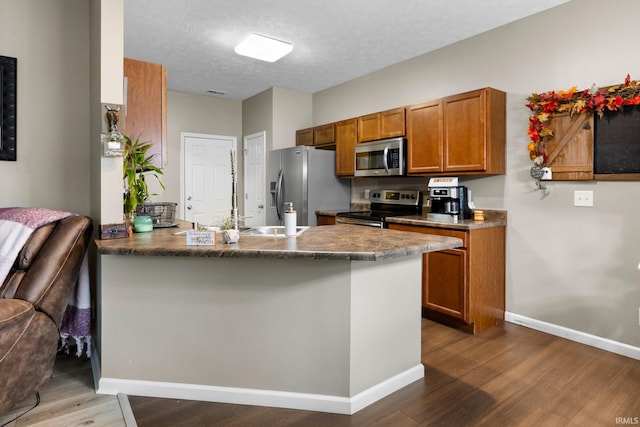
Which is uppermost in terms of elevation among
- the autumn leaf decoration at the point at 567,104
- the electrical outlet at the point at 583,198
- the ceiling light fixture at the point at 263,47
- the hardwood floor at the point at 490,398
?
the ceiling light fixture at the point at 263,47

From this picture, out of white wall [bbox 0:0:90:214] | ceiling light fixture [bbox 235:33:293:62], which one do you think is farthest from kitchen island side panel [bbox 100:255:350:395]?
ceiling light fixture [bbox 235:33:293:62]

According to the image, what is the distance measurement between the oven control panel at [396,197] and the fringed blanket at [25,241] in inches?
116

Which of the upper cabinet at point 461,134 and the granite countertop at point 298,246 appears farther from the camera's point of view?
the upper cabinet at point 461,134

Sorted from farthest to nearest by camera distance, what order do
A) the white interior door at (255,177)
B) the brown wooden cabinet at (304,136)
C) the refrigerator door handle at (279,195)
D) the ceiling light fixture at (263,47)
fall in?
the white interior door at (255,177) < the brown wooden cabinet at (304,136) < the refrigerator door handle at (279,195) < the ceiling light fixture at (263,47)

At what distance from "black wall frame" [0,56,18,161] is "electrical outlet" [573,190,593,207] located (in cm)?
392

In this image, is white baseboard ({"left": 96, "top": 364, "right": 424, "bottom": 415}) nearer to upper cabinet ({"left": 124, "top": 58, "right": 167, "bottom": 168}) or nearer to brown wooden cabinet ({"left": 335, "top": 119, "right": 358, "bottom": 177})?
upper cabinet ({"left": 124, "top": 58, "right": 167, "bottom": 168})

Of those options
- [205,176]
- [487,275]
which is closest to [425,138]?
[487,275]

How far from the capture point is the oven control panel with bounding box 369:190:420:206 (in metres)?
3.95

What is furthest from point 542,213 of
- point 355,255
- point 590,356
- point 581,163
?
point 355,255

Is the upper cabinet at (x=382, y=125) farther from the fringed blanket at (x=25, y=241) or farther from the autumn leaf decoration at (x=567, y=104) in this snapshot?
the fringed blanket at (x=25, y=241)

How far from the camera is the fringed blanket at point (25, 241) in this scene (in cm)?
194

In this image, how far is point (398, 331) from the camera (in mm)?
2100

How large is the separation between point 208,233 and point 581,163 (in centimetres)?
268

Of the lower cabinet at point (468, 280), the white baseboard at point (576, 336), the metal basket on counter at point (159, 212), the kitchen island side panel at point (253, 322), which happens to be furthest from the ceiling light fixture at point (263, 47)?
the white baseboard at point (576, 336)
